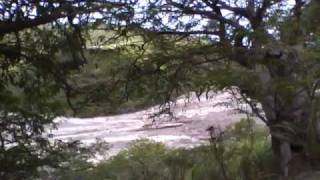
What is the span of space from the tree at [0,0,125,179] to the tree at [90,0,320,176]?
3.18ft

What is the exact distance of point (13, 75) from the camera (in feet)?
23.3

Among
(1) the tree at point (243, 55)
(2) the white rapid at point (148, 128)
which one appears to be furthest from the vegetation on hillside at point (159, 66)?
(2) the white rapid at point (148, 128)

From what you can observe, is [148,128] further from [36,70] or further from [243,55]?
[36,70]

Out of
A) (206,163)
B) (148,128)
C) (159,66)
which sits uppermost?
(159,66)

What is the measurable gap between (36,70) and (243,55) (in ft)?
8.48

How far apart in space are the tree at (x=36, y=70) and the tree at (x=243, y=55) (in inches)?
38.1

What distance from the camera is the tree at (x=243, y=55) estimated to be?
8078mm

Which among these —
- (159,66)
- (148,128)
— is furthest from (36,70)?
(148,128)

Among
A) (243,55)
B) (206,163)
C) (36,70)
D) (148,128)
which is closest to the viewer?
(36,70)

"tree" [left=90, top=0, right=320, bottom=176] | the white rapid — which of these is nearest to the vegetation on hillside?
"tree" [left=90, top=0, right=320, bottom=176]

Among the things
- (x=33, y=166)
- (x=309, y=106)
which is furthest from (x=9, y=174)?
(x=309, y=106)

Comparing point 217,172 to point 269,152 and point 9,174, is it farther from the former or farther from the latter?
point 9,174

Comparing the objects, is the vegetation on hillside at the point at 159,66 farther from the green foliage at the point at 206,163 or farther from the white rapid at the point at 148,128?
the white rapid at the point at 148,128

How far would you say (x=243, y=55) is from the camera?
27.4ft
